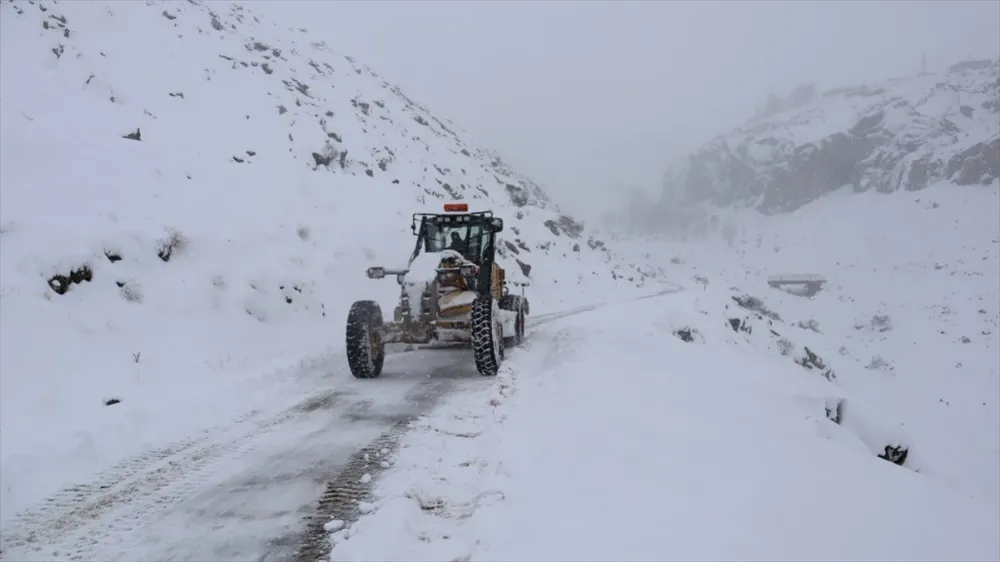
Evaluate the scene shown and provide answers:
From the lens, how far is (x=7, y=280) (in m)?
7.81

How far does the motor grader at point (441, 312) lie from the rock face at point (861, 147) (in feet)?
215

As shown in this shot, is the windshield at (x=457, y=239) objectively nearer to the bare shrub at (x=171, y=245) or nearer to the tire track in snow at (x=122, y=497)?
the bare shrub at (x=171, y=245)

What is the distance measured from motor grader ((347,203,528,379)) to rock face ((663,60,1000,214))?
65.4 metres

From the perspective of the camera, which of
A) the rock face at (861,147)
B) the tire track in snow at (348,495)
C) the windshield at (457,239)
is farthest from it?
the rock face at (861,147)

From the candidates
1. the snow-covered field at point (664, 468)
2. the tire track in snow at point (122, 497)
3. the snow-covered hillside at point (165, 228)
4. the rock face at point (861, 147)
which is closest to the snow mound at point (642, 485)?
the snow-covered field at point (664, 468)

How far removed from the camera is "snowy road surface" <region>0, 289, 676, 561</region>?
3.38 meters

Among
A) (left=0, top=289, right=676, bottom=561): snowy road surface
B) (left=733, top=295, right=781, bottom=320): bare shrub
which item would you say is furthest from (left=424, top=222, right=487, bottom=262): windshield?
(left=733, top=295, right=781, bottom=320): bare shrub

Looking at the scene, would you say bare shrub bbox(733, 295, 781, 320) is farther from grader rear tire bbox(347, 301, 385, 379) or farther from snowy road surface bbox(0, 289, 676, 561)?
snowy road surface bbox(0, 289, 676, 561)

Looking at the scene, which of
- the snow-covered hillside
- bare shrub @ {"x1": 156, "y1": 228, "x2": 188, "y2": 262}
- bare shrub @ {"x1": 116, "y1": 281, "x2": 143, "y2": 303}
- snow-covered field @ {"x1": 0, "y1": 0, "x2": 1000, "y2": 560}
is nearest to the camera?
snow-covered field @ {"x1": 0, "y1": 0, "x2": 1000, "y2": 560}

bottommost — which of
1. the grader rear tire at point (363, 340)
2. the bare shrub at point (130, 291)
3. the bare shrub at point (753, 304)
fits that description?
the bare shrub at point (753, 304)

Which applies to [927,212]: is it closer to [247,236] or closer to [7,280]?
[247,236]

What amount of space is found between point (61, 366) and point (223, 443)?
10.8 feet

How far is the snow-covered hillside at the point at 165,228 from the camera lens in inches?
259

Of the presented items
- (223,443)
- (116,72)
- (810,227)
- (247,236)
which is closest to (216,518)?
(223,443)
